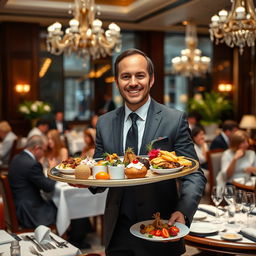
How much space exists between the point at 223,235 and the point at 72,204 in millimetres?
2214

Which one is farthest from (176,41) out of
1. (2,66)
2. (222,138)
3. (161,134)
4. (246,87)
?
(161,134)

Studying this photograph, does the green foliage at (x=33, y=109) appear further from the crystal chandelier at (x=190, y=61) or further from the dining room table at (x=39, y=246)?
the dining room table at (x=39, y=246)

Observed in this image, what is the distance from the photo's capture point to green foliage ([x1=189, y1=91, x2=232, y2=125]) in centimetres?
1284

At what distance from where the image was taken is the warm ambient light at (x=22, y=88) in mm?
11461

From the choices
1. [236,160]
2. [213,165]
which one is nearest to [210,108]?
[213,165]

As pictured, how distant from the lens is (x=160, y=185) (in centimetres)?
189

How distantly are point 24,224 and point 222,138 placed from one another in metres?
3.71

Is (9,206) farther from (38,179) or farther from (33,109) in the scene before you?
(33,109)

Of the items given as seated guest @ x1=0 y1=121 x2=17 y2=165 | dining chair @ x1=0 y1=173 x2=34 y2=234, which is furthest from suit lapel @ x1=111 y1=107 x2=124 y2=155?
seated guest @ x1=0 y1=121 x2=17 y2=165

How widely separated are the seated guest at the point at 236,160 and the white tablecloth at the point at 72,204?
166 centimetres

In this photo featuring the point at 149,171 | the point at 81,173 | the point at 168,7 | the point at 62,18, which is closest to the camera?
the point at 81,173

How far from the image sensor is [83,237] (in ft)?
16.8

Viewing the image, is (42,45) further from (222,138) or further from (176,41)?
(222,138)

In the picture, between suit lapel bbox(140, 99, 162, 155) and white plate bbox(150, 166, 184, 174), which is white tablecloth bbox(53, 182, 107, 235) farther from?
white plate bbox(150, 166, 184, 174)
